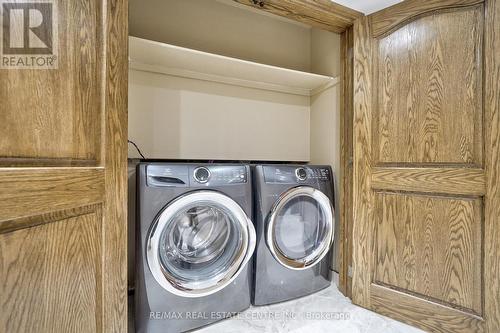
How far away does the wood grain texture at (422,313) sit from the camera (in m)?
1.25

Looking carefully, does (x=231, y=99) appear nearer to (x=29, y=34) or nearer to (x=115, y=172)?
(x=115, y=172)

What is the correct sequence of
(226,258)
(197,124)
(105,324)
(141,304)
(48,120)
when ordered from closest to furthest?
(48,120)
(105,324)
(141,304)
(226,258)
(197,124)

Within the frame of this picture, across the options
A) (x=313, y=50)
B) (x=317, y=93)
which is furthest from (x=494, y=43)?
(x=313, y=50)

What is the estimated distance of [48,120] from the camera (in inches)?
30.1

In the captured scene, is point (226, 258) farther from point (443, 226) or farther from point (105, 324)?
point (443, 226)

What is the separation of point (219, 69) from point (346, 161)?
1.09 meters

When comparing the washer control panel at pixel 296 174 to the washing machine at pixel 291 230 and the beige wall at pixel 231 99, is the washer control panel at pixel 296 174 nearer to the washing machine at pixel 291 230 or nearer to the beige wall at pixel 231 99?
the washing machine at pixel 291 230

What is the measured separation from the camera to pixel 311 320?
1.48m

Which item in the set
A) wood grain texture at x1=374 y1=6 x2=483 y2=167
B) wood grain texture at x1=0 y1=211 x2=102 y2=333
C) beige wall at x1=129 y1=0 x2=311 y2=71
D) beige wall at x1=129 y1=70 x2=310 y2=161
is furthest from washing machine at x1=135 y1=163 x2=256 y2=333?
beige wall at x1=129 y1=0 x2=311 y2=71

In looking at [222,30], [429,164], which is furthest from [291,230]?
[222,30]

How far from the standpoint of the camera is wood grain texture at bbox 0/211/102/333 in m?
0.66

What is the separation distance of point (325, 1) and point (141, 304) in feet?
6.31

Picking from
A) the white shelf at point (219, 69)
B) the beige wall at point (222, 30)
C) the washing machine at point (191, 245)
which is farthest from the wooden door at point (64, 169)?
the beige wall at point (222, 30)

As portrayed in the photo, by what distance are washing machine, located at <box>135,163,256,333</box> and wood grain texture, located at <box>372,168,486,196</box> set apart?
0.79 m
